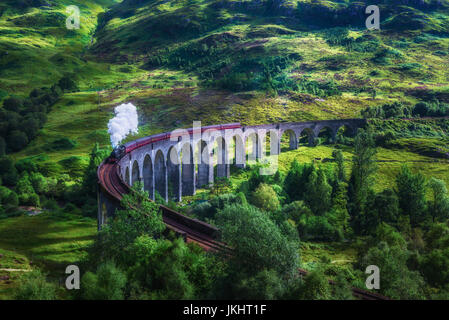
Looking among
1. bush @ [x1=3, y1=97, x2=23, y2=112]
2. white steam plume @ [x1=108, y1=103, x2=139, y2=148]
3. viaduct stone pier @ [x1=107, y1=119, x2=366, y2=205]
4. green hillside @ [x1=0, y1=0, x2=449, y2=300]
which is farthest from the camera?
bush @ [x1=3, y1=97, x2=23, y2=112]

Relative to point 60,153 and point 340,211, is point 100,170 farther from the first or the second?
point 60,153


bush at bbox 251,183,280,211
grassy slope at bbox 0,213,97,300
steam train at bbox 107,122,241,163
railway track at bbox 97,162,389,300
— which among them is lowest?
grassy slope at bbox 0,213,97,300

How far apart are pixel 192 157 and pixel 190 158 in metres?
0.50

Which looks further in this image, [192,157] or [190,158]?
[190,158]

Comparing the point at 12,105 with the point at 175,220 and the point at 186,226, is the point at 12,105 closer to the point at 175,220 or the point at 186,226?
the point at 175,220

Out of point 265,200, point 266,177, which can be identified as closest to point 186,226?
point 265,200

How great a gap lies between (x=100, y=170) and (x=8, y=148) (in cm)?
6897

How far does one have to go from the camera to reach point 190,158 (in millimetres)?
76062

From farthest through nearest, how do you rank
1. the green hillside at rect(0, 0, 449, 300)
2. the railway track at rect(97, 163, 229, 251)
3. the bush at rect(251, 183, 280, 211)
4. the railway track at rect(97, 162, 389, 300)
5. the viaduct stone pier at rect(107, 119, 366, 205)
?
the viaduct stone pier at rect(107, 119, 366, 205), the bush at rect(251, 183, 280, 211), the railway track at rect(97, 163, 229, 251), the railway track at rect(97, 162, 389, 300), the green hillside at rect(0, 0, 449, 300)

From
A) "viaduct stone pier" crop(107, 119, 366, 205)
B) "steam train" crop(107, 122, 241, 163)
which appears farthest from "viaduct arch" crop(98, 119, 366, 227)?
"steam train" crop(107, 122, 241, 163)

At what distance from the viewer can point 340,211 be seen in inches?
2416

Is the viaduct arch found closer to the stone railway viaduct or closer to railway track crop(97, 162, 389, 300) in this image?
the stone railway viaduct

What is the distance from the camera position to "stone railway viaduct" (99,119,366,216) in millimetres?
62406
